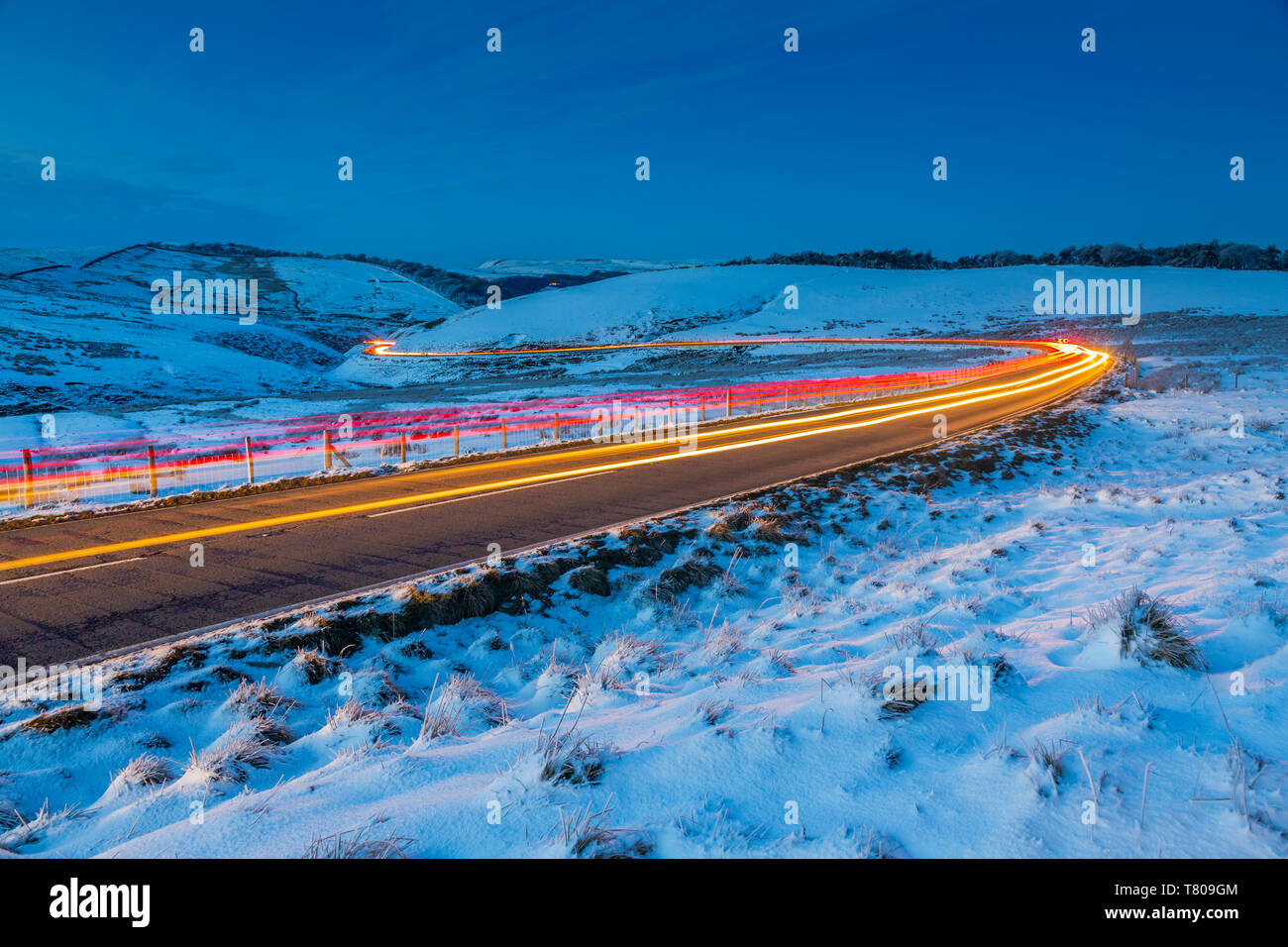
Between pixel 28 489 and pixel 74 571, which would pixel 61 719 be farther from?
pixel 28 489

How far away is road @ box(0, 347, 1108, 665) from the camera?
7.22 metres

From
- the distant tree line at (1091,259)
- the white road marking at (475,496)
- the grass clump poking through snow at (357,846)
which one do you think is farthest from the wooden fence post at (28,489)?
the distant tree line at (1091,259)

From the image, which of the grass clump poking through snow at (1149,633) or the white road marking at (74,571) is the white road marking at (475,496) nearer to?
the white road marking at (74,571)

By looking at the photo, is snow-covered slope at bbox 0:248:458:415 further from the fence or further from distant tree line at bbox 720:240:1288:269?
distant tree line at bbox 720:240:1288:269

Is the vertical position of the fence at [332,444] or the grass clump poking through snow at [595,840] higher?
the fence at [332,444]

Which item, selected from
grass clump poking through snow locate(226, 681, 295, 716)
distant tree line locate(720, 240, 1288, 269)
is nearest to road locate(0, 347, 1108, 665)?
grass clump poking through snow locate(226, 681, 295, 716)

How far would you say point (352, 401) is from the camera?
43.6 meters

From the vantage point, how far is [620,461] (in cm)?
1708

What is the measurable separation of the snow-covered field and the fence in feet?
36.2

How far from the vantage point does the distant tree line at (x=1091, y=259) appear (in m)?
127

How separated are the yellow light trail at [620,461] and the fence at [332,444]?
365 cm

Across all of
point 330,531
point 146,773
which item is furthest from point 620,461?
→ point 146,773
